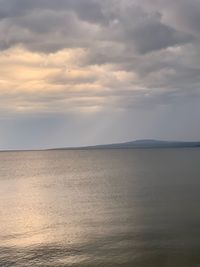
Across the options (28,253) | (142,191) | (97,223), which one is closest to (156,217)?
(97,223)

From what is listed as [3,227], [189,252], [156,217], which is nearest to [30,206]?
[3,227]

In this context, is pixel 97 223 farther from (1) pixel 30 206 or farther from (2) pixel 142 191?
(2) pixel 142 191

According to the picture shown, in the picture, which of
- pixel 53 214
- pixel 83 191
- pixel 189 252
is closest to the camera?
pixel 189 252

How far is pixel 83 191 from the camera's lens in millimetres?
73125

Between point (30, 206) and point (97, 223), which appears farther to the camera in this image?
point (30, 206)

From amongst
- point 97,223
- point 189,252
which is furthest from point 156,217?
point 189,252

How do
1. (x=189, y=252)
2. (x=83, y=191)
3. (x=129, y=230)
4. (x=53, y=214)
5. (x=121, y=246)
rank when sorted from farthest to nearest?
(x=83, y=191), (x=53, y=214), (x=129, y=230), (x=121, y=246), (x=189, y=252)

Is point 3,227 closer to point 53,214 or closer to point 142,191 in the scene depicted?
point 53,214

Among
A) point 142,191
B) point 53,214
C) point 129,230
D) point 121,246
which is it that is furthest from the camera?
point 142,191

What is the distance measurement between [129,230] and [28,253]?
10579mm

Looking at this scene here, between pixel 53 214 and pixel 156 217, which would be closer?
pixel 156 217

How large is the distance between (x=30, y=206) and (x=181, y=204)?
20473mm

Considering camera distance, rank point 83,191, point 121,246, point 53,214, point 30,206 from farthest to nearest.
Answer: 1. point 83,191
2. point 30,206
3. point 53,214
4. point 121,246

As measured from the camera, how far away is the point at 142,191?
67.9 metres
